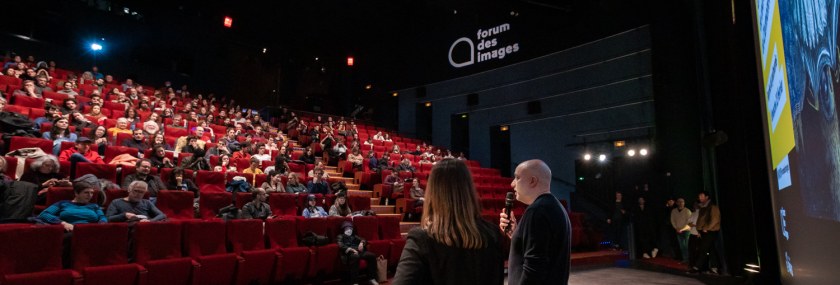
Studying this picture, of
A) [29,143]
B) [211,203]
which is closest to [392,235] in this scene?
[211,203]

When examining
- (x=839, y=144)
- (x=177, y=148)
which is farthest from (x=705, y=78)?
(x=177, y=148)

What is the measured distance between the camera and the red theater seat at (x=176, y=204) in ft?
15.3

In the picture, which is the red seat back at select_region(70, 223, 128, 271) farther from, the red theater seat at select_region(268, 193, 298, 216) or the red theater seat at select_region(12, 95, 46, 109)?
the red theater seat at select_region(12, 95, 46, 109)

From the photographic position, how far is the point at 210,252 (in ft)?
13.8

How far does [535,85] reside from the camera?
430 inches

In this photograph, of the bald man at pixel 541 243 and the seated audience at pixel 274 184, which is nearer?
the bald man at pixel 541 243

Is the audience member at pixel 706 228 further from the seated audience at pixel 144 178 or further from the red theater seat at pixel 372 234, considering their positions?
the seated audience at pixel 144 178

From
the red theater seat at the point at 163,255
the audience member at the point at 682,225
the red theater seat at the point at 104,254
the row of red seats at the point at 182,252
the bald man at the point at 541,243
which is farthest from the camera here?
the audience member at the point at 682,225

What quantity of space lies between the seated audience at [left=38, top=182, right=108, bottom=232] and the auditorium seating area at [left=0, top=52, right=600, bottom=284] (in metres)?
0.35

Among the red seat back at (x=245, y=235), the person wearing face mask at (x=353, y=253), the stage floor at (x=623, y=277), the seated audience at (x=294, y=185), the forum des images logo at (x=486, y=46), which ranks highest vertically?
the forum des images logo at (x=486, y=46)

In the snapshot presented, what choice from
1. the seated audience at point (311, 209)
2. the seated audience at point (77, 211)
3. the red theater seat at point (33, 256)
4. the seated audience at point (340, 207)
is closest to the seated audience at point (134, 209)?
the seated audience at point (77, 211)

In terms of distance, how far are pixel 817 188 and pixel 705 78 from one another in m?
5.44

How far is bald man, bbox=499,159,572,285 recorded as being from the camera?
4.75 feet

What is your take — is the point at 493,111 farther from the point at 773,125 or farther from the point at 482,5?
the point at 773,125
